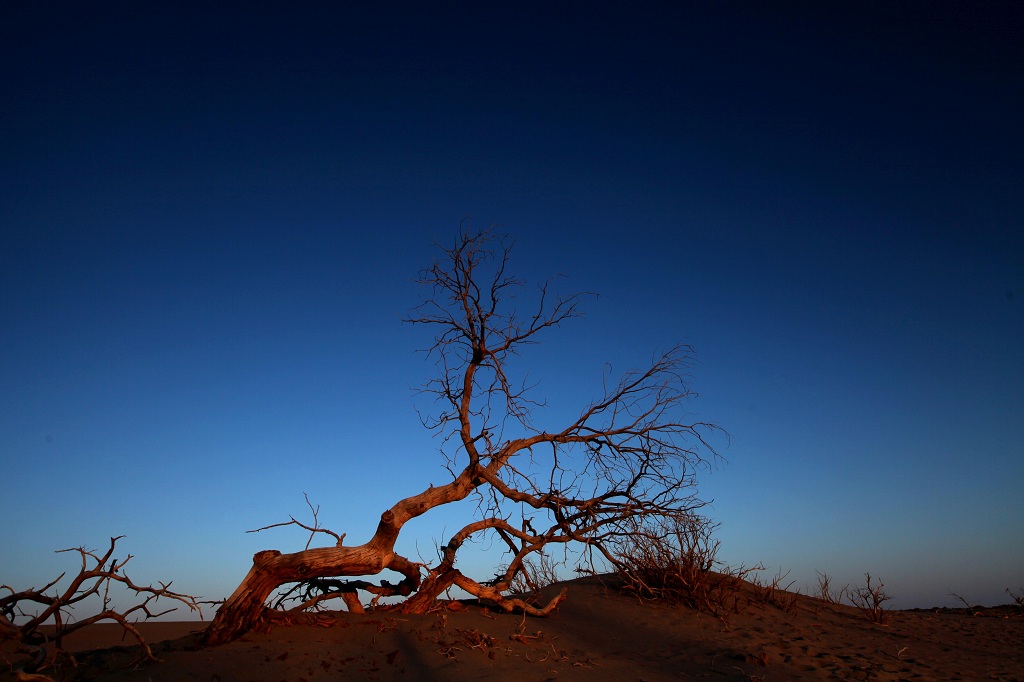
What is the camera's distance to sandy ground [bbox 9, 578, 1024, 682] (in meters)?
6.66

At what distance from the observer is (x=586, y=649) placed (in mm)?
8406

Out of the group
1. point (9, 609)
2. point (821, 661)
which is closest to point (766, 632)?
point (821, 661)

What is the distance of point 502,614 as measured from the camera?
372 inches

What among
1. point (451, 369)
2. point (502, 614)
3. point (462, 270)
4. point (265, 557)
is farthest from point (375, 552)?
point (462, 270)

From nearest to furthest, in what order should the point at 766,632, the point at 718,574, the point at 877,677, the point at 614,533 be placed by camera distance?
the point at 877,677 < the point at 766,632 < the point at 614,533 < the point at 718,574

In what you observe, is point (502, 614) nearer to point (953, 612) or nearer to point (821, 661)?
point (821, 661)

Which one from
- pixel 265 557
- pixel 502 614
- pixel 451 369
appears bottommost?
pixel 502 614

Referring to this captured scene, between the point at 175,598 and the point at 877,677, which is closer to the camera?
A: the point at 175,598

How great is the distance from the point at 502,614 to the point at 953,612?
10179 millimetres

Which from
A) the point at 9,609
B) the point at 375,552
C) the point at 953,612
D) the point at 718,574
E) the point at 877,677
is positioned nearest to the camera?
the point at 9,609

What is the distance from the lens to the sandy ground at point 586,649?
6664mm

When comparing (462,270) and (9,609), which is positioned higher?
(462,270)

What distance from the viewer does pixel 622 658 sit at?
26.5 ft

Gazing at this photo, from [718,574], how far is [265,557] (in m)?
7.34
